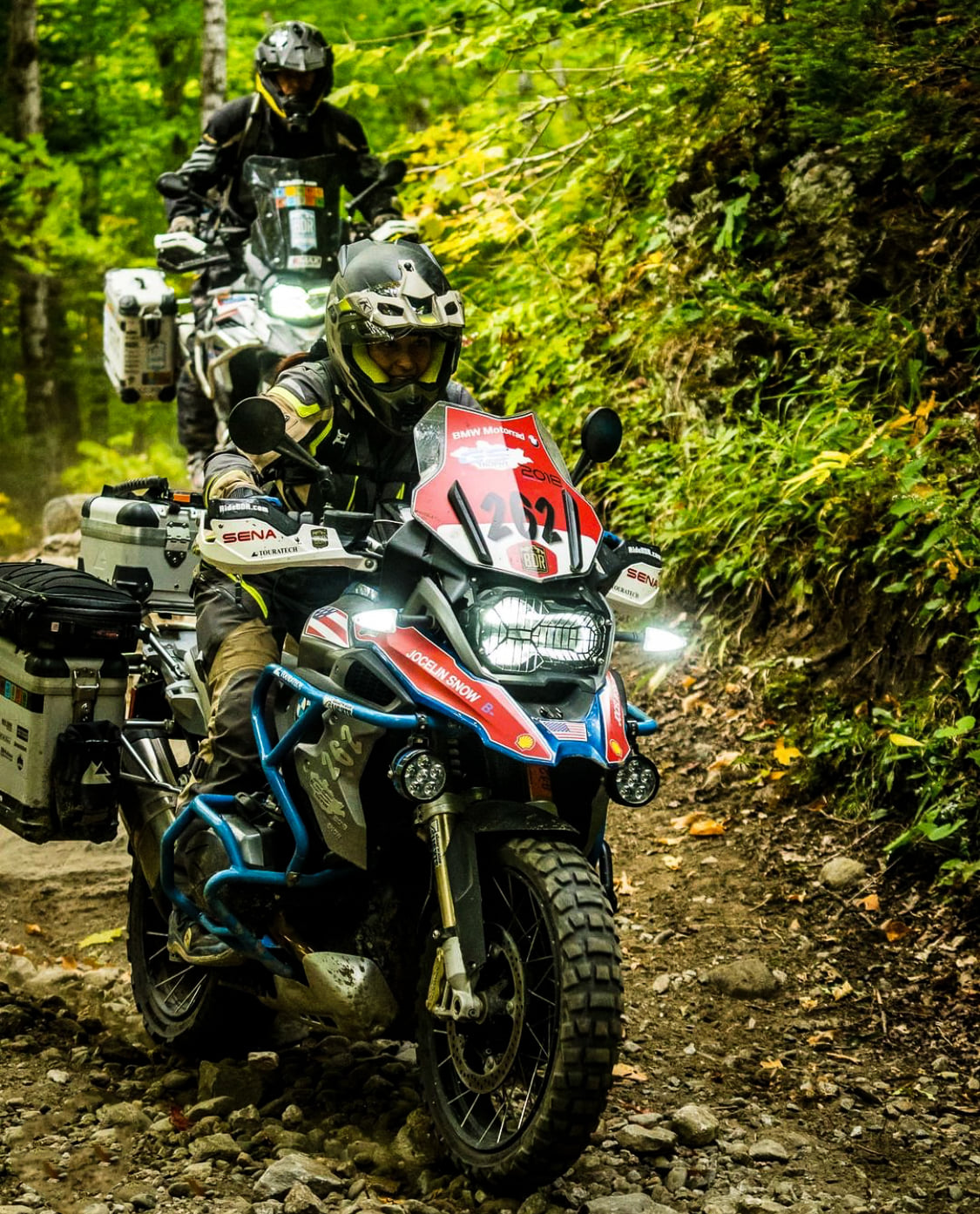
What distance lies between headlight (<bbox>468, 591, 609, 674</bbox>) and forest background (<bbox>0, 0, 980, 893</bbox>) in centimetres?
205

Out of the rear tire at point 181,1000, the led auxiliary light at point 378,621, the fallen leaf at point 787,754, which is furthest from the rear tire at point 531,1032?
the fallen leaf at point 787,754

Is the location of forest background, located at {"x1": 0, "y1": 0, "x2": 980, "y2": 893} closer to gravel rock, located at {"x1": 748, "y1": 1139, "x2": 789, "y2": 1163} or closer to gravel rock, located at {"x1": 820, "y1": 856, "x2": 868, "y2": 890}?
gravel rock, located at {"x1": 820, "y1": 856, "x2": 868, "y2": 890}

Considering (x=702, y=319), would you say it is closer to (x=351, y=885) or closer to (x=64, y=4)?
(x=351, y=885)

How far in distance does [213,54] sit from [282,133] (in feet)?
19.1

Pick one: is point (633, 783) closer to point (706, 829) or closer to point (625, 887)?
point (625, 887)

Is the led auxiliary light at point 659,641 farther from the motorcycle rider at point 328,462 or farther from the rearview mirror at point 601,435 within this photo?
the motorcycle rider at point 328,462

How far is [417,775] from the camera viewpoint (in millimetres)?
3455

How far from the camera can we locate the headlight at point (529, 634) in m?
3.53

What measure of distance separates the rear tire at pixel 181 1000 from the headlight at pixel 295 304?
16.1ft

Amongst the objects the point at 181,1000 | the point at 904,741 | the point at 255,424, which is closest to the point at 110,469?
the point at 181,1000

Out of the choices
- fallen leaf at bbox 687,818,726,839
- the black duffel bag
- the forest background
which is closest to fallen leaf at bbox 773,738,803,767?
the forest background

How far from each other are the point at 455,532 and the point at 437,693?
43 centimetres

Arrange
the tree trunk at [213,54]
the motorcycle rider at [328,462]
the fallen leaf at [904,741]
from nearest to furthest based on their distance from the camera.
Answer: the motorcycle rider at [328,462], the fallen leaf at [904,741], the tree trunk at [213,54]

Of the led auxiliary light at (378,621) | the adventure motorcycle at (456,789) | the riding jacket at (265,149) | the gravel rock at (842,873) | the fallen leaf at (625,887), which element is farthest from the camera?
the riding jacket at (265,149)
